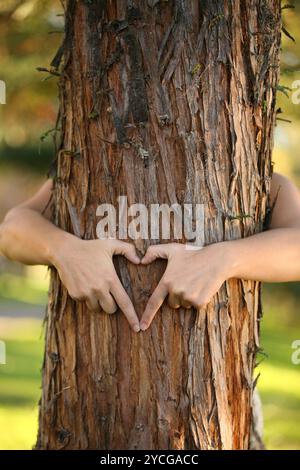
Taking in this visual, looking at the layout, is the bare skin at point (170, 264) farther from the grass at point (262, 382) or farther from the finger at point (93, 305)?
the grass at point (262, 382)

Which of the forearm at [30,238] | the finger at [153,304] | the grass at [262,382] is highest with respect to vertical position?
the grass at [262,382]

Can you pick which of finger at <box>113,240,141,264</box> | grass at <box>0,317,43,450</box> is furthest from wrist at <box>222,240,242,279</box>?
grass at <box>0,317,43,450</box>

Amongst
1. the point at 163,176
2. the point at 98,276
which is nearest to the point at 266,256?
the point at 163,176

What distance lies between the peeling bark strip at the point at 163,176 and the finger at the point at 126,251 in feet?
0.11

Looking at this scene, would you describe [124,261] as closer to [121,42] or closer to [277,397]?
[121,42]

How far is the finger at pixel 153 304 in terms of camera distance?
1.91 metres

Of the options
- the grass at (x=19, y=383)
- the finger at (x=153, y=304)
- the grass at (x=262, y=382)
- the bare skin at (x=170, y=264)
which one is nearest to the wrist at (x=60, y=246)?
the bare skin at (x=170, y=264)

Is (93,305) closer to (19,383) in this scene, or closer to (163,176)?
(163,176)

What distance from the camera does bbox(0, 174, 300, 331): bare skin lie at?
6.28ft

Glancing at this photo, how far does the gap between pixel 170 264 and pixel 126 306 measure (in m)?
0.16

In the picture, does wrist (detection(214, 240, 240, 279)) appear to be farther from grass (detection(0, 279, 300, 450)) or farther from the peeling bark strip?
grass (detection(0, 279, 300, 450))

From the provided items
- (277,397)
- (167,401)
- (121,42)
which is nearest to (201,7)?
(121,42)

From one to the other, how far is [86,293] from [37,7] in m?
2.04

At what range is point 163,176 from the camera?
195cm
